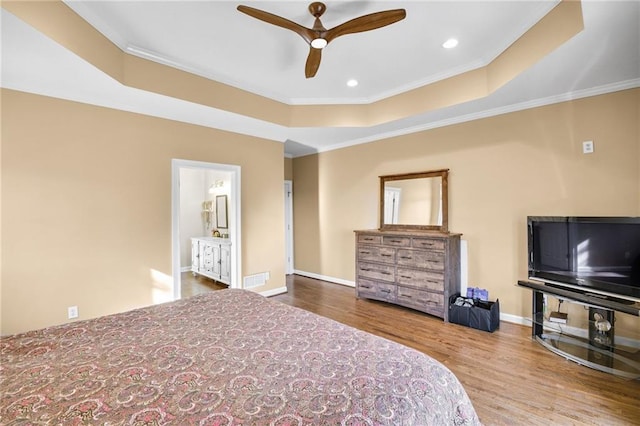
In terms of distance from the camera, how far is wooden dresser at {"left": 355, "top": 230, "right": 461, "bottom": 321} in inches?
142

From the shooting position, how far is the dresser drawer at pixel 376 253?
4086mm

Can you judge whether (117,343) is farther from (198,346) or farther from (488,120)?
(488,120)

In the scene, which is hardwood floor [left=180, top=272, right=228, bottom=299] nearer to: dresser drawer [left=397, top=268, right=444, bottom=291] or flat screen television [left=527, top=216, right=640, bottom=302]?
dresser drawer [left=397, top=268, right=444, bottom=291]

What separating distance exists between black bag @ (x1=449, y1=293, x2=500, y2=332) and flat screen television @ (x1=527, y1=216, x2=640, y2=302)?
0.58 meters

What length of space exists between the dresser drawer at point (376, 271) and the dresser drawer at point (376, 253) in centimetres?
9

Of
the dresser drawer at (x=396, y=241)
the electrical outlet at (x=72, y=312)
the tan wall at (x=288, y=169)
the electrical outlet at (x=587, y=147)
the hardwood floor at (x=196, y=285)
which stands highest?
the tan wall at (x=288, y=169)

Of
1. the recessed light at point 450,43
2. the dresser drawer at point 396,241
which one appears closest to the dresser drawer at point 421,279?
the dresser drawer at point 396,241

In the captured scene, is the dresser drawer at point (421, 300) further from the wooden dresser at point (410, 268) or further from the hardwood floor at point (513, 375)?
the hardwood floor at point (513, 375)

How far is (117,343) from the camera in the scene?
144 cm

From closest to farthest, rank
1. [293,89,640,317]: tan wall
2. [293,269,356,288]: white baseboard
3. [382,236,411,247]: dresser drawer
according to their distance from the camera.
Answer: [293,89,640,317]: tan wall
[382,236,411,247]: dresser drawer
[293,269,356,288]: white baseboard

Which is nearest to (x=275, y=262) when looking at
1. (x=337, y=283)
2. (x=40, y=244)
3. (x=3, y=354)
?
(x=337, y=283)

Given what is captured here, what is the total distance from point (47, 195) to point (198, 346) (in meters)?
2.69

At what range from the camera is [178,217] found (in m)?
3.73

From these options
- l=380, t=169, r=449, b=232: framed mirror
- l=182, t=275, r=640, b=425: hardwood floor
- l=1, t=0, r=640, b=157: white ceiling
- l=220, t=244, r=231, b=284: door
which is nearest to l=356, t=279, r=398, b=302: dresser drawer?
l=182, t=275, r=640, b=425: hardwood floor
